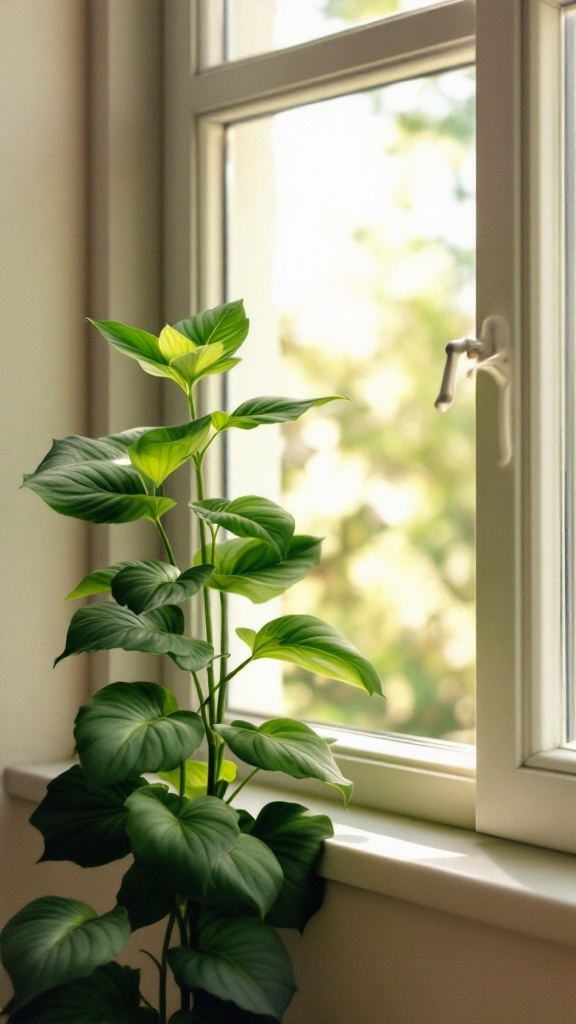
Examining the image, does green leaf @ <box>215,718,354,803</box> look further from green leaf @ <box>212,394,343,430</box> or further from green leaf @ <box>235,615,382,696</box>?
green leaf @ <box>212,394,343,430</box>

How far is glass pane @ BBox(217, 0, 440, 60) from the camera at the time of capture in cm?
140

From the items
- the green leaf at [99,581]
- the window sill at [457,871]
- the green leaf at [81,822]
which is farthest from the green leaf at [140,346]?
the window sill at [457,871]

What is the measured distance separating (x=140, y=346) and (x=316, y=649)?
16.0 inches

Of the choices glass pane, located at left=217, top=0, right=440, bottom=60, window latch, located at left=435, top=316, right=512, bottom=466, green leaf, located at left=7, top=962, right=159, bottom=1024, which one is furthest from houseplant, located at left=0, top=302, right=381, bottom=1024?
glass pane, located at left=217, top=0, right=440, bottom=60

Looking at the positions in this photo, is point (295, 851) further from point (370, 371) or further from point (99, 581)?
point (370, 371)

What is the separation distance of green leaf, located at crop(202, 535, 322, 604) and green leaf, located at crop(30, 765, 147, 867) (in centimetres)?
24

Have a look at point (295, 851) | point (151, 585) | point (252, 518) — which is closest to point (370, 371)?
point (252, 518)

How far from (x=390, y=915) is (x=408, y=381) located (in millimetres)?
667

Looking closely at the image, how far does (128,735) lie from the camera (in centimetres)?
103

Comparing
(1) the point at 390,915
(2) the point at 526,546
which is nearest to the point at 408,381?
(2) the point at 526,546

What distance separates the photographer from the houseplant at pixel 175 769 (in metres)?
1.02

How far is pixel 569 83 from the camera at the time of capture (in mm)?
1192

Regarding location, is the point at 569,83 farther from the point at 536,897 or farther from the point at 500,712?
the point at 536,897

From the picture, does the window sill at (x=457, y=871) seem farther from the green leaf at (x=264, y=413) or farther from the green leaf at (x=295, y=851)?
the green leaf at (x=264, y=413)
